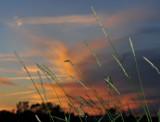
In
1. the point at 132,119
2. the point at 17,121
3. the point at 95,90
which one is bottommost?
the point at 132,119

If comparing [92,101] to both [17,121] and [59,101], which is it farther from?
[17,121]

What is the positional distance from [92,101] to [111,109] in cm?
26

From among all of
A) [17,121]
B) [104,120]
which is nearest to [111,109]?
[104,120]

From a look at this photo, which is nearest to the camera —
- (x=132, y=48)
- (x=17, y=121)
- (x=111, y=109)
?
(x=132, y=48)

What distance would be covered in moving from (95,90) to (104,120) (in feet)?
1.60

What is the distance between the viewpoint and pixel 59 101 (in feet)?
23.1

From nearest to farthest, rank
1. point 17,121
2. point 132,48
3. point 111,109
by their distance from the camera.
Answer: point 132,48
point 111,109
point 17,121

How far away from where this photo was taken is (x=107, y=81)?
6.76 metres

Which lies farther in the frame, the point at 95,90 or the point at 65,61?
the point at 95,90

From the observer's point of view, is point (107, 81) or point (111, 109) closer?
point (107, 81)

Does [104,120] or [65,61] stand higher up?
[65,61]

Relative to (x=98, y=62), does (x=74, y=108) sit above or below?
below

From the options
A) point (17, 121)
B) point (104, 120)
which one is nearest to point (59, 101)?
point (104, 120)

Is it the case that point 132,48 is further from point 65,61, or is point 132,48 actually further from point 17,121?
point 17,121
